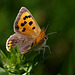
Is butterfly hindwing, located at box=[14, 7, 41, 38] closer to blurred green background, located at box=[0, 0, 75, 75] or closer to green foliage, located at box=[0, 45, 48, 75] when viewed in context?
green foliage, located at box=[0, 45, 48, 75]

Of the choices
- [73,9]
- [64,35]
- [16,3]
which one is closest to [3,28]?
[16,3]

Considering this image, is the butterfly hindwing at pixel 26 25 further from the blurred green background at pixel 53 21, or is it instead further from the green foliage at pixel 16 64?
the blurred green background at pixel 53 21

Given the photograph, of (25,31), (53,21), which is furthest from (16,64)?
(53,21)

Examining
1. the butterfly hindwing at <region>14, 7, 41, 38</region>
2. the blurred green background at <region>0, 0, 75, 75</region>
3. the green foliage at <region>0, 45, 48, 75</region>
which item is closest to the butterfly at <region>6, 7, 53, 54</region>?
the butterfly hindwing at <region>14, 7, 41, 38</region>

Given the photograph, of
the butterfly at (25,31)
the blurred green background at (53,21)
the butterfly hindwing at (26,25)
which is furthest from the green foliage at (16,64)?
the blurred green background at (53,21)

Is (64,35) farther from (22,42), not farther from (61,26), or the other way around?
(22,42)

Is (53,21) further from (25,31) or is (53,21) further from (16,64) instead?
(16,64)
